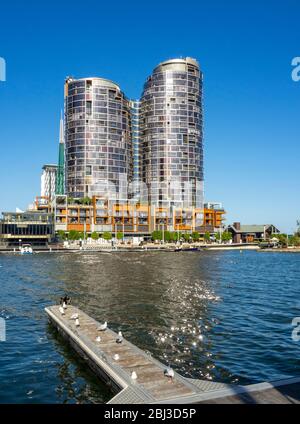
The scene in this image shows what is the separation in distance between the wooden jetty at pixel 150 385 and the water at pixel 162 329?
1.30 metres

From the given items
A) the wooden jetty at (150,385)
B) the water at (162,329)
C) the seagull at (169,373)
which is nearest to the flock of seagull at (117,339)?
the seagull at (169,373)

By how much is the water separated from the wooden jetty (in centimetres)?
130

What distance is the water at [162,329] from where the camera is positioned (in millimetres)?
28078

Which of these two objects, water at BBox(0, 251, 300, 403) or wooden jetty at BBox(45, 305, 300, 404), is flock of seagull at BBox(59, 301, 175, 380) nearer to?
wooden jetty at BBox(45, 305, 300, 404)

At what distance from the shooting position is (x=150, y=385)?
2312cm

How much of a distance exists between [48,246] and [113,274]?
10873cm

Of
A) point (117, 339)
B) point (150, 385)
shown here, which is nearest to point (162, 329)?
point (117, 339)

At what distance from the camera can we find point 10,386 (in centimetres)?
2683

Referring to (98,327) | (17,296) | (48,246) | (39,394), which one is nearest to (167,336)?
(98,327)

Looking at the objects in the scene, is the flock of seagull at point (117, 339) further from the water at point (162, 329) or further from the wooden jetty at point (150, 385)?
the water at point (162, 329)

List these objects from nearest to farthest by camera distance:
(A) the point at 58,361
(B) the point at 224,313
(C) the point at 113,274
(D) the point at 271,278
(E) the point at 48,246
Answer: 1. (A) the point at 58,361
2. (B) the point at 224,313
3. (D) the point at 271,278
4. (C) the point at 113,274
5. (E) the point at 48,246

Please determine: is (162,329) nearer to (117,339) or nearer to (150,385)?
(117,339)

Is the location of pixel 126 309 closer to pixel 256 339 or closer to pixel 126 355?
pixel 256 339

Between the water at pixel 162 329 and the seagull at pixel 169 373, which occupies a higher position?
the seagull at pixel 169 373
